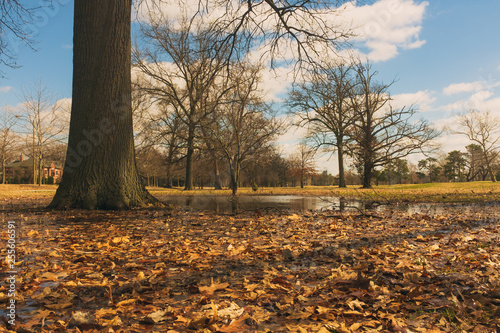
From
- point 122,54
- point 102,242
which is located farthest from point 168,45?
Answer: point 102,242

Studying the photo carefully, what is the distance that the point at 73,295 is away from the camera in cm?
239

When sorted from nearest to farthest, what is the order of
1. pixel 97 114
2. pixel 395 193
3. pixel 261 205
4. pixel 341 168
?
pixel 97 114
pixel 261 205
pixel 395 193
pixel 341 168

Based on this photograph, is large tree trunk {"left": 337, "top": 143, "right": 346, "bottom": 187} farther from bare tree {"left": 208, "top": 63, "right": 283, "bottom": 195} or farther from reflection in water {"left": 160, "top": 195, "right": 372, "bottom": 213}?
reflection in water {"left": 160, "top": 195, "right": 372, "bottom": 213}

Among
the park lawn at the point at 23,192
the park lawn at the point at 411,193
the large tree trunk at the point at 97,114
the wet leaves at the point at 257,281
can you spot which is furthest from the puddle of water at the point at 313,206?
the park lawn at the point at 23,192

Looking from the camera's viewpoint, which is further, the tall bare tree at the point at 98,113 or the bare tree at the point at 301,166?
the bare tree at the point at 301,166

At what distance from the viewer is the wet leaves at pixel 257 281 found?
77.9 inches

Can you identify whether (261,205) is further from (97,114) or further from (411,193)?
(411,193)

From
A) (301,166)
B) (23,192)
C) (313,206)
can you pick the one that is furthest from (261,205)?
(301,166)

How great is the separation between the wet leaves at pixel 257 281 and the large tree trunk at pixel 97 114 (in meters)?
2.63

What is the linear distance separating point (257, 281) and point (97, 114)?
662 cm

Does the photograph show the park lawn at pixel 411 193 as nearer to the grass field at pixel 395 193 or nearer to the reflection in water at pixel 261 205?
the grass field at pixel 395 193

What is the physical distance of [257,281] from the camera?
9.02 ft

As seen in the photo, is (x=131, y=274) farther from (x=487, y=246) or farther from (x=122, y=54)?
(x=122, y=54)

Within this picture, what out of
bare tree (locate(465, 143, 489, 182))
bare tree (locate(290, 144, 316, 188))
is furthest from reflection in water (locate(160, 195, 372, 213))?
bare tree (locate(465, 143, 489, 182))
